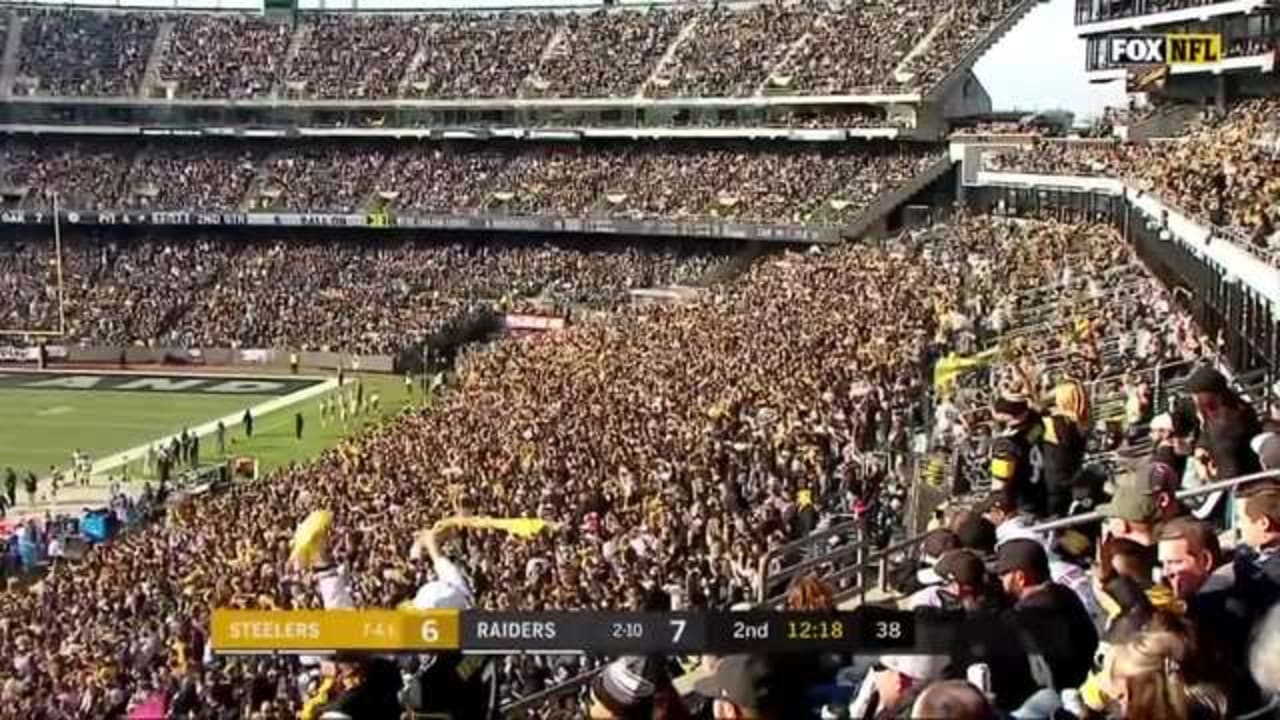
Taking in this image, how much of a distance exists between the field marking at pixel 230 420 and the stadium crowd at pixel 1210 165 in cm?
1847

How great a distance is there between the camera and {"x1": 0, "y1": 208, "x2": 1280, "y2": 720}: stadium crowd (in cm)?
541

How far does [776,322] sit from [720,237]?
23810mm

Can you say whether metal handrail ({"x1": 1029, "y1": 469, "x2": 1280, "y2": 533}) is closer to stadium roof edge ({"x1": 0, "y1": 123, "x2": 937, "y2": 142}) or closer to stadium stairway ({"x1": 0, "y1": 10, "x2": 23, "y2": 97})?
stadium roof edge ({"x1": 0, "y1": 123, "x2": 937, "y2": 142})

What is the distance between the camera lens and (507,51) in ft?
208

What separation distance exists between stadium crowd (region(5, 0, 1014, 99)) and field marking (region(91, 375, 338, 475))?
59.0 feet

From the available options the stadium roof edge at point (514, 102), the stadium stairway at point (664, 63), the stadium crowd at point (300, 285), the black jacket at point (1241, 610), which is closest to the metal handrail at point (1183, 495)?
the black jacket at point (1241, 610)

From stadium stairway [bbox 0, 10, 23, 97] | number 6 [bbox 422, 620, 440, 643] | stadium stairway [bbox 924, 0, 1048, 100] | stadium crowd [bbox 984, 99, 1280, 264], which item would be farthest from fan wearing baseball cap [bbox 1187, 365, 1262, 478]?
stadium stairway [bbox 0, 10, 23, 97]

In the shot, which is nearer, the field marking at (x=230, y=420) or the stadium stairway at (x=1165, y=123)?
the field marking at (x=230, y=420)

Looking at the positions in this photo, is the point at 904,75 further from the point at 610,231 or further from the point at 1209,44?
the point at 1209,44

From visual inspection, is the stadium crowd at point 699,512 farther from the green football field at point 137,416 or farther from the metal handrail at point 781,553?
the green football field at point 137,416

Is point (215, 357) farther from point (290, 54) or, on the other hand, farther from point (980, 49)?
point (980, 49)

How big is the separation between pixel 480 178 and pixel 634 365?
32279mm

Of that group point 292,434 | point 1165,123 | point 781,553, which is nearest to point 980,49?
point 1165,123

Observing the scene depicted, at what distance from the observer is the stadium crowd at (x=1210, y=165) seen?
64.0 ft
